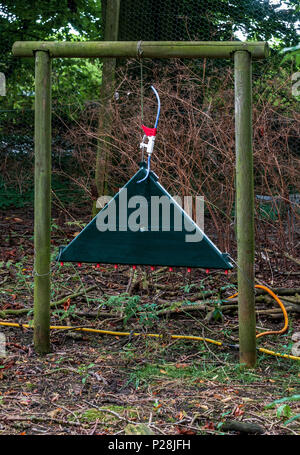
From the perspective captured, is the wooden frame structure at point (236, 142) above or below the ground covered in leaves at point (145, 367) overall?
above

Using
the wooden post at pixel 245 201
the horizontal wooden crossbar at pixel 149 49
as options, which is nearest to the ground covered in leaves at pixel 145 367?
the wooden post at pixel 245 201

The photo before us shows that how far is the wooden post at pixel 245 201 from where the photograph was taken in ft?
11.7

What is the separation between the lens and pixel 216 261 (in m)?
3.38

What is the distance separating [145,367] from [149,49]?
206 centimetres

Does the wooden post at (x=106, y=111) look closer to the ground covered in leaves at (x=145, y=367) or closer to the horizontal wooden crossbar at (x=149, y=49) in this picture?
the ground covered in leaves at (x=145, y=367)

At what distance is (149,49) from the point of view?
3699mm

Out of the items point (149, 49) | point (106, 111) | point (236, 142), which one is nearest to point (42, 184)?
point (149, 49)

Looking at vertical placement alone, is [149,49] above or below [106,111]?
below

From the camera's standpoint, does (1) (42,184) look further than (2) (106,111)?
No

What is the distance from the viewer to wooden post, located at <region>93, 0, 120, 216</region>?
638 cm

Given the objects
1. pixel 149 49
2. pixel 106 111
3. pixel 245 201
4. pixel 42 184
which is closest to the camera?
pixel 245 201

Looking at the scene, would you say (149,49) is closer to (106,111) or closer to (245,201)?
(245,201)

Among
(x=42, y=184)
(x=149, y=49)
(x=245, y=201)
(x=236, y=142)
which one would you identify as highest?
(x=149, y=49)

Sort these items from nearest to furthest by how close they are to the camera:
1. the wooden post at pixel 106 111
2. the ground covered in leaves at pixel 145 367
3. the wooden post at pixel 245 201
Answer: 1. the ground covered in leaves at pixel 145 367
2. the wooden post at pixel 245 201
3. the wooden post at pixel 106 111
